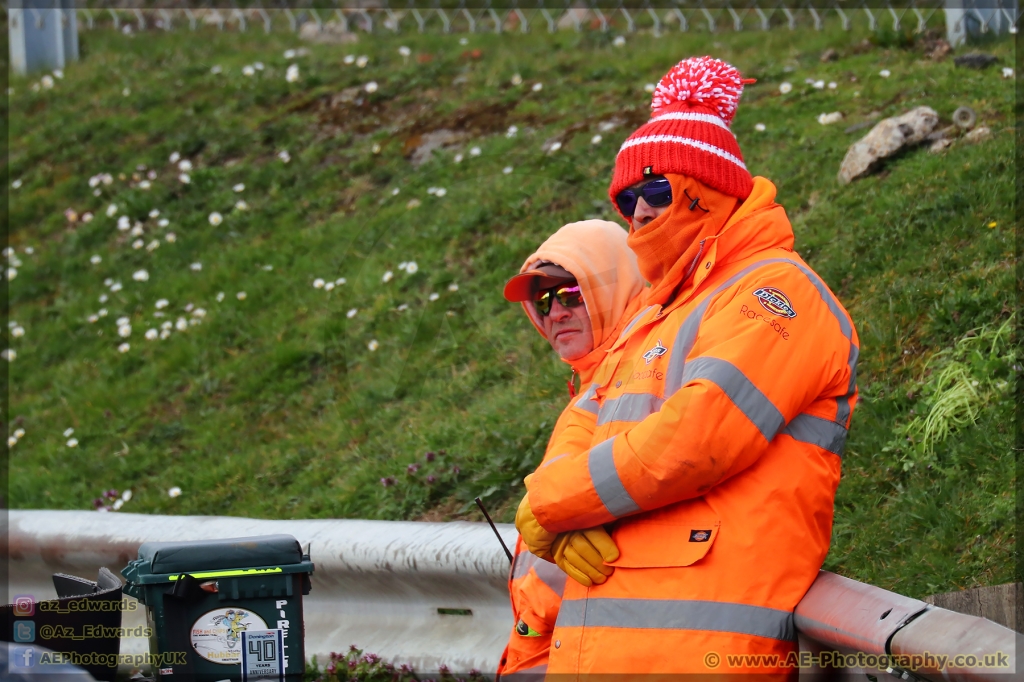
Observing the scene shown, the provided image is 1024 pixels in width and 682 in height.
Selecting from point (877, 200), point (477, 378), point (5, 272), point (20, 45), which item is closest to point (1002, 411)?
point (877, 200)

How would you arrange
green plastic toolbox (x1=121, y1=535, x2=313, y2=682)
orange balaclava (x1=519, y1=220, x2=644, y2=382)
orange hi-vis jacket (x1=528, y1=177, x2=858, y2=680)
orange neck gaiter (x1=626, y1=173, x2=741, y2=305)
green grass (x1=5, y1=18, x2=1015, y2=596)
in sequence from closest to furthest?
orange hi-vis jacket (x1=528, y1=177, x2=858, y2=680) < orange neck gaiter (x1=626, y1=173, x2=741, y2=305) < green plastic toolbox (x1=121, y1=535, x2=313, y2=682) < orange balaclava (x1=519, y1=220, x2=644, y2=382) < green grass (x1=5, y1=18, x2=1015, y2=596)

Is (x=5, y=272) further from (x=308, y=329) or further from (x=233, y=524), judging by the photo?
(x=233, y=524)

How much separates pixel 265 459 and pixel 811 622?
456cm

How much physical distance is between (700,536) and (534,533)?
20.0 inches

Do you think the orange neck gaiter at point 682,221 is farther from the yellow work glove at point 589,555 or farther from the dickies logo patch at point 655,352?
the yellow work glove at point 589,555

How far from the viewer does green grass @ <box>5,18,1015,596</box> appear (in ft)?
15.9

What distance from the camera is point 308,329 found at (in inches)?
299

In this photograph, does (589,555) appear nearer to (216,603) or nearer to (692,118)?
(692,118)

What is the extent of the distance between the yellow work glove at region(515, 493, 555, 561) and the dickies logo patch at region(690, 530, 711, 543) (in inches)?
16.7

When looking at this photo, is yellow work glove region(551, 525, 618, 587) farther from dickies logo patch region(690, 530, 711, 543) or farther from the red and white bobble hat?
the red and white bobble hat

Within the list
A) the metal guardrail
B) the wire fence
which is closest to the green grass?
the wire fence

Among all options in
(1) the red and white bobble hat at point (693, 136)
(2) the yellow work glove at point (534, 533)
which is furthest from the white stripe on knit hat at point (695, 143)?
(2) the yellow work glove at point (534, 533)

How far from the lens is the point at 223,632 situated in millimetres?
3756

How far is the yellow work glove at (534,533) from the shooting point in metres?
3.06
